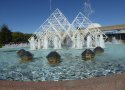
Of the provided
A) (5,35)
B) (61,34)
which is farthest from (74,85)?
(5,35)

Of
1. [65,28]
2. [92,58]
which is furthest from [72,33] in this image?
[92,58]

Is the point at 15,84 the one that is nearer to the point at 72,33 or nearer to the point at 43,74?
the point at 43,74

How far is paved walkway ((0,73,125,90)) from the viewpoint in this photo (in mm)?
7227

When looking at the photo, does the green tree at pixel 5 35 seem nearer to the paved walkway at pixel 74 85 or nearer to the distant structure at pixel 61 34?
the distant structure at pixel 61 34

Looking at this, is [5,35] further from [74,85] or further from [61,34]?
[74,85]

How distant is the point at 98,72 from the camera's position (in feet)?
40.5

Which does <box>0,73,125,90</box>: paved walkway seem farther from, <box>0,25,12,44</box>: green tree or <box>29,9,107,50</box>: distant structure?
<box>0,25,12,44</box>: green tree

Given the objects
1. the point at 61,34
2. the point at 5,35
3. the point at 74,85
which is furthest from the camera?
the point at 5,35

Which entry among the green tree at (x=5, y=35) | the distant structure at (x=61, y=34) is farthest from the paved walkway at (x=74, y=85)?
the green tree at (x=5, y=35)

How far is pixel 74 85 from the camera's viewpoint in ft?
23.9

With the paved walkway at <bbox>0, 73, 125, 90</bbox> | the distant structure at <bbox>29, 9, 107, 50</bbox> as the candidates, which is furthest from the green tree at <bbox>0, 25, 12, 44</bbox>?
the paved walkway at <bbox>0, 73, 125, 90</bbox>

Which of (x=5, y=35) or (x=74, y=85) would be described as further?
(x=5, y=35)

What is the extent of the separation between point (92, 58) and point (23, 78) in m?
7.90

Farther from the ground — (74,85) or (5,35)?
(5,35)
